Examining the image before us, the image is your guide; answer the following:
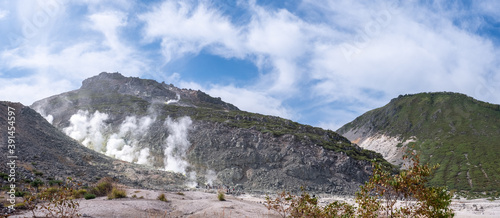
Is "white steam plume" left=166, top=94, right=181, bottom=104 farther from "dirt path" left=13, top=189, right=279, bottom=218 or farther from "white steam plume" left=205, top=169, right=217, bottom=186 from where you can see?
"dirt path" left=13, top=189, right=279, bottom=218

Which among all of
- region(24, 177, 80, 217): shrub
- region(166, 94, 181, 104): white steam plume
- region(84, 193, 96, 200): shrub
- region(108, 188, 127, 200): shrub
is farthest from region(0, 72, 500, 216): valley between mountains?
region(108, 188, 127, 200): shrub

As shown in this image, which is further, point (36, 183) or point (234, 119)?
point (234, 119)

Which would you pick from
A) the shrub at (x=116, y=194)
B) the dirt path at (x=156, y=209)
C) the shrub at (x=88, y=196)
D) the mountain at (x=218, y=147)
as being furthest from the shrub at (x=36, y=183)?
the mountain at (x=218, y=147)

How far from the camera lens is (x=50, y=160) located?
44.6 m

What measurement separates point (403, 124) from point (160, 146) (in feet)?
453

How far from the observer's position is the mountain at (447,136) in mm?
101788

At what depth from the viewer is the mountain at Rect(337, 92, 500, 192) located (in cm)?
10179

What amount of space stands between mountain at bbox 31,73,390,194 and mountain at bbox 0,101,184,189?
9596 millimetres

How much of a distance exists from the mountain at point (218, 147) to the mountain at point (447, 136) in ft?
78.8

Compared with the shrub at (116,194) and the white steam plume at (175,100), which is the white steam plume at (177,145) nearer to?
the shrub at (116,194)

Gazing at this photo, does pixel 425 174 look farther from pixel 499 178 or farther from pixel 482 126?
pixel 482 126

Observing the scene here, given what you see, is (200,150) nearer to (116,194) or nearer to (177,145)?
(177,145)

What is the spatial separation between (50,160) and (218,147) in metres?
35.6

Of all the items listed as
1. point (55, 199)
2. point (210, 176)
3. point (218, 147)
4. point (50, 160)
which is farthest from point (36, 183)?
point (218, 147)
